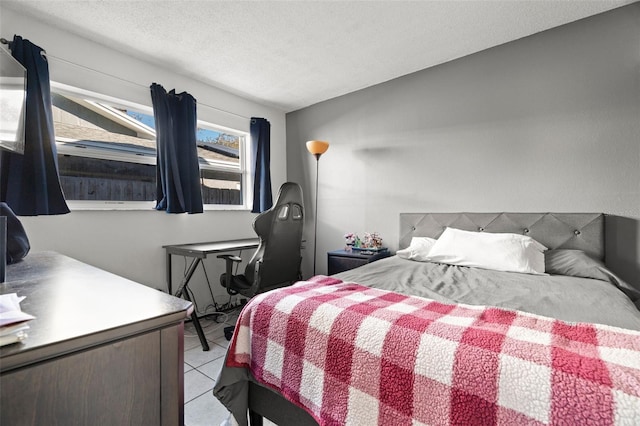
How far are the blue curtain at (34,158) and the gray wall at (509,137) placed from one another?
103 inches

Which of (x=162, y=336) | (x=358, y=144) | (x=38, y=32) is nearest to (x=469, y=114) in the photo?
(x=358, y=144)

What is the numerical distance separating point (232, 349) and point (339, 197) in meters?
2.51

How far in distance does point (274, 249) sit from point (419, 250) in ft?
3.94

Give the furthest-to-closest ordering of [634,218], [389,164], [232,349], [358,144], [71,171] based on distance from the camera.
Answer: [358,144]
[389,164]
[71,171]
[634,218]
[232,349]

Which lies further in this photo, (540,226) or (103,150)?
(103,150)

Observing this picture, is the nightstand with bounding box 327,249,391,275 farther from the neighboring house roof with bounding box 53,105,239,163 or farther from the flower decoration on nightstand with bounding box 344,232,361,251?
the neighboring house roof with bounding box 53,105,239,163

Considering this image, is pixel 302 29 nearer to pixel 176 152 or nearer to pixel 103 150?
pixel 176 152

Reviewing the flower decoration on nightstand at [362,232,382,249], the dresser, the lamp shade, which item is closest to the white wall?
the lamp shade

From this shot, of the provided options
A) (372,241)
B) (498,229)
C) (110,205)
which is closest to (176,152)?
(110,205)

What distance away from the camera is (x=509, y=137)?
8.04ft

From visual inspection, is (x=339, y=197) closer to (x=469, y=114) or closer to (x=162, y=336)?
(x=469, y=114)

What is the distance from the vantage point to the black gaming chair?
2285mm

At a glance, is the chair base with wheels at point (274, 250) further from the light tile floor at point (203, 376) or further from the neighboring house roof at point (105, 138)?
the neighboring house roof at point (105, 138)

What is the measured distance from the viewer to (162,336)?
28.4 inches
